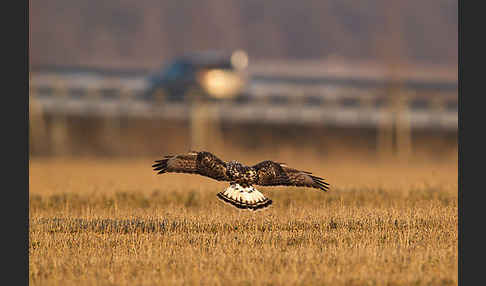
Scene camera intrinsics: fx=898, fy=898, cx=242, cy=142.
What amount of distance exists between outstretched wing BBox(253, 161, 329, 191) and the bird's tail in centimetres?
23

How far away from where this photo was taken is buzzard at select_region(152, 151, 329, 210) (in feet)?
47.0

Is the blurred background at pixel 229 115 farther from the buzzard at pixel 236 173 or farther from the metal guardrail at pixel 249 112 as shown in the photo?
the buzzard at pixel 236 173

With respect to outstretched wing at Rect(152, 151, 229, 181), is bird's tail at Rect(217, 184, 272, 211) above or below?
below

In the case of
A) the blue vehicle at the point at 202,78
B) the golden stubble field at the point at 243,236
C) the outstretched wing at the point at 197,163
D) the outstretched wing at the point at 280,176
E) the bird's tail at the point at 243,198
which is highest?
the blue vehicle at the point at 202,78

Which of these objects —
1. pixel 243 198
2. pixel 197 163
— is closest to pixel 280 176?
pixel 243 198

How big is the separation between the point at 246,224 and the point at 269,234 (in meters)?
1.06

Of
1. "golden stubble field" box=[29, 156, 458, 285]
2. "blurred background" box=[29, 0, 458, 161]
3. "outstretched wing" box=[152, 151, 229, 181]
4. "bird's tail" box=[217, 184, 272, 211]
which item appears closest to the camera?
"golden stubble field" box=[29, 156, 458, 285]

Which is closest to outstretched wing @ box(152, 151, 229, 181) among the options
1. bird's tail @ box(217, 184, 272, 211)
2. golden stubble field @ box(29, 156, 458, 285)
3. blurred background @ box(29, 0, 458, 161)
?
bird's tail @ box(217, 184, 272, 211)

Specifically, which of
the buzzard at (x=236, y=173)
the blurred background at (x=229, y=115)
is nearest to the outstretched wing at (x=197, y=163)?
the buzzard at (x=236, y=173)

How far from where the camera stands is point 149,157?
4150 centimetres

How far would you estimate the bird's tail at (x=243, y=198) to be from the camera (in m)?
14.5

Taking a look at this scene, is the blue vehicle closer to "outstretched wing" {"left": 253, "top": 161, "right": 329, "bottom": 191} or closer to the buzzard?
"outstretched wing" {"left": 253, "top": 161, "right": 329, "bottom": 191}

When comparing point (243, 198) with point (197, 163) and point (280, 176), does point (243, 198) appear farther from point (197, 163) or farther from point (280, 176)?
point (197, 163)

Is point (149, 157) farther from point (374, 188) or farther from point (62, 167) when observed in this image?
point (374, 188)
